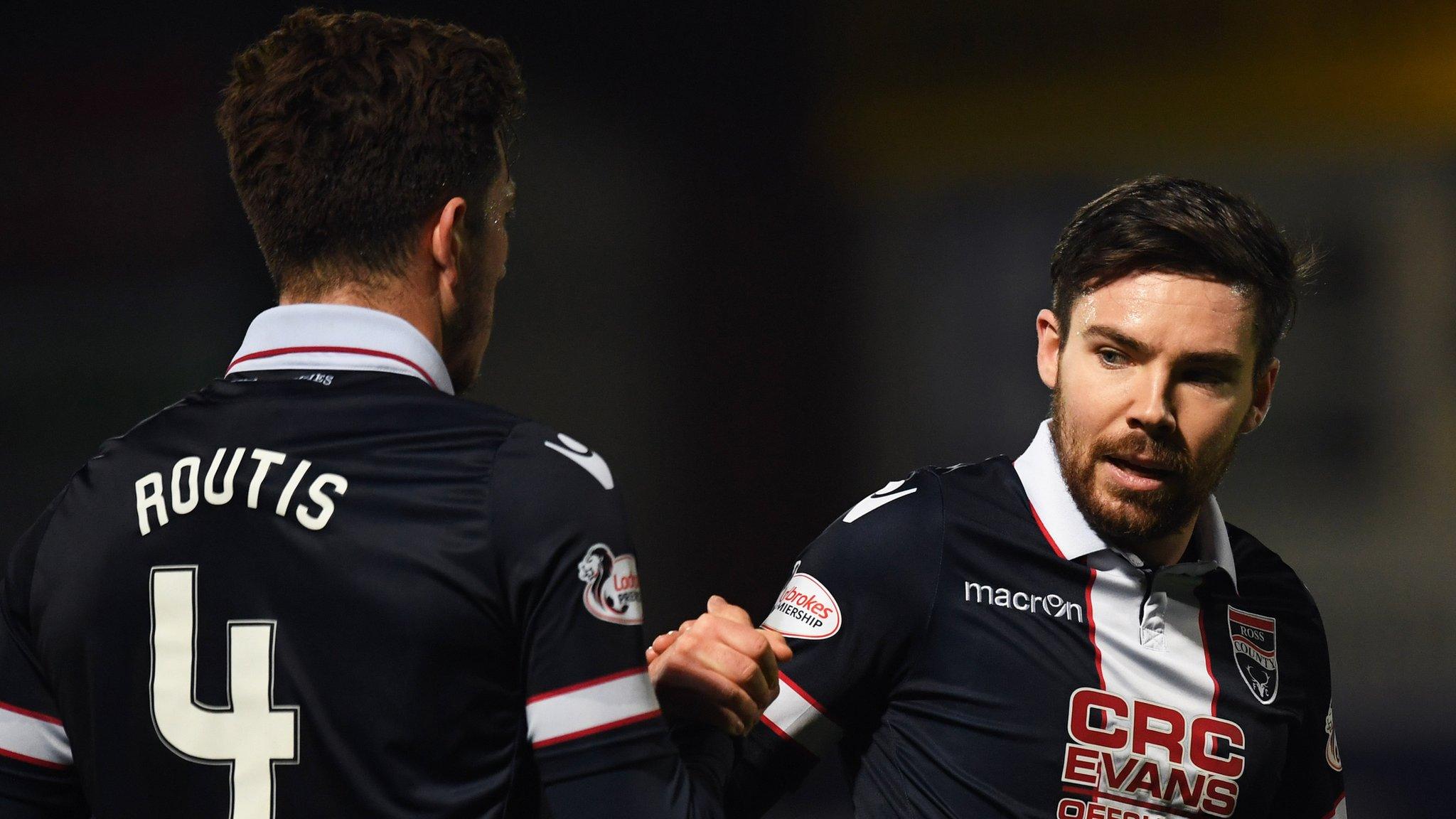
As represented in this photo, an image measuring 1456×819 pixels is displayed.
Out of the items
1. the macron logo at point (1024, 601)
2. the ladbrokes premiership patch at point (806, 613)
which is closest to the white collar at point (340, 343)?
the ladbrokes premiership patch at point (806, 613)

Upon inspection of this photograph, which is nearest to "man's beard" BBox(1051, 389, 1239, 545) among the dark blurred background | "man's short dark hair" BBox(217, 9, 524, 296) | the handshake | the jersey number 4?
the handshake

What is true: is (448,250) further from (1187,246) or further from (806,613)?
(1187,246)

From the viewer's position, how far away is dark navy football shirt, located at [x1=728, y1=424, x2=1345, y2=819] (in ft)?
5.01

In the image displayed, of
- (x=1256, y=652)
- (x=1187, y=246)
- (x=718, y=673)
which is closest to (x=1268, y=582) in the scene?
(x=1256, y=652)

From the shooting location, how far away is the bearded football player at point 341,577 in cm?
103

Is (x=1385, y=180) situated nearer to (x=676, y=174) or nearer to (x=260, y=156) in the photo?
(x=676, y=174)

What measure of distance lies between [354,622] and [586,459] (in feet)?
0.72

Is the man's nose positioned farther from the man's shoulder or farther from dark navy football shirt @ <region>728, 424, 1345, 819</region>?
the man's shoulder

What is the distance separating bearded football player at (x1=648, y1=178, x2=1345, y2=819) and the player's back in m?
0.59

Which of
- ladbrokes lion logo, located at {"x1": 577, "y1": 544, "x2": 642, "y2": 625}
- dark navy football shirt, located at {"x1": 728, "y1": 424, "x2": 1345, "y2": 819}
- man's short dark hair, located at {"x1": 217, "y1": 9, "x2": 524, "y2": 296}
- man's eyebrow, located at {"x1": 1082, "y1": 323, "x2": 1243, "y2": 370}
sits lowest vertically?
dark navy football shirt, located at {"x1": 728, "y1": 424, "x2": 1345, "y2": 819}

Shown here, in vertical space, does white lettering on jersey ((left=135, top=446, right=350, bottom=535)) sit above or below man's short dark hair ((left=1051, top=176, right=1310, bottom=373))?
below

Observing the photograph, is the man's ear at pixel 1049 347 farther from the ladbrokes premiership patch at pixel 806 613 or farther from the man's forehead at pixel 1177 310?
the ladbrokes premiership patch at pixel 806 613

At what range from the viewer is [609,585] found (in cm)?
105

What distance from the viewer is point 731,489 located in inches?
167
